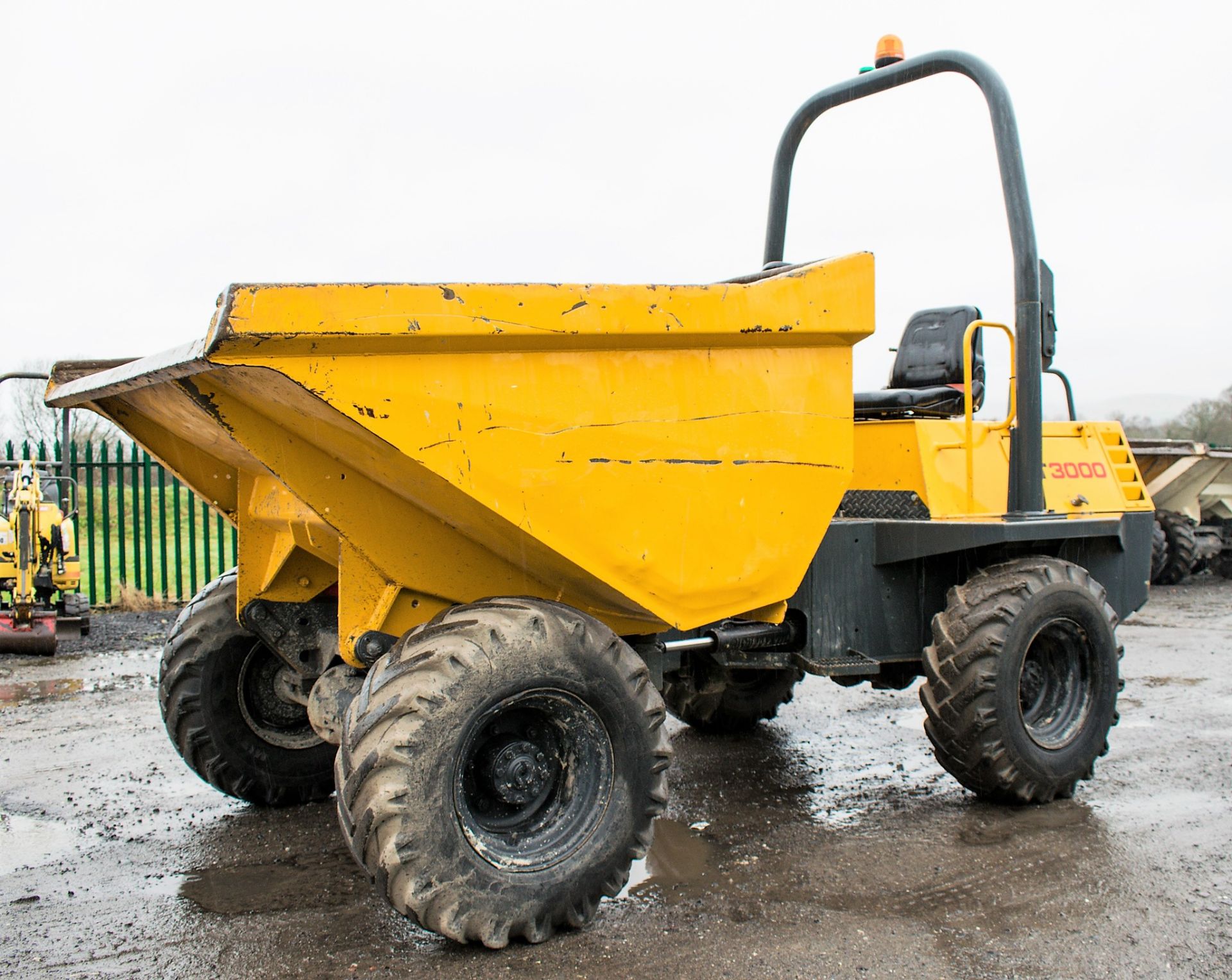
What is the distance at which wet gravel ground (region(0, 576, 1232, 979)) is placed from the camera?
2.99m

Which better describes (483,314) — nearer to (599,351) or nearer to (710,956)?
(599,351)

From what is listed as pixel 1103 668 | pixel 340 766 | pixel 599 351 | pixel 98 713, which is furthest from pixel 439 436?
pixel 98 713

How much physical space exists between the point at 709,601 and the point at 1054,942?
1.41 meters

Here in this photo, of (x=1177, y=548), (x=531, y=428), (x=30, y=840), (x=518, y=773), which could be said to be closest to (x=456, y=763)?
(x=518, y=773)

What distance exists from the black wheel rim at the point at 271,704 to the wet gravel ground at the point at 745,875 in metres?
0.29

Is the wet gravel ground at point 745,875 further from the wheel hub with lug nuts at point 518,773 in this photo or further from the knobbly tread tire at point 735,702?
the wheel hub with lug nuts at point 518,773

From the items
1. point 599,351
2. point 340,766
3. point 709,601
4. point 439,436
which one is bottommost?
point 340,766

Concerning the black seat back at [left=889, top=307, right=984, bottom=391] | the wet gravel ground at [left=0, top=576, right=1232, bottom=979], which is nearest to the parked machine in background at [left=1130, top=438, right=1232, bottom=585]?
the wet gravel ground at [left=0, top=576, right=1232, bottom=979]

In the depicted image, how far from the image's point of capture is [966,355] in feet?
14.3

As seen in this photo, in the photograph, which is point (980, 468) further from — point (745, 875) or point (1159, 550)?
point (1159, 550)

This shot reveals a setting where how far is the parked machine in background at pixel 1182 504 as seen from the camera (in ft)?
42.8

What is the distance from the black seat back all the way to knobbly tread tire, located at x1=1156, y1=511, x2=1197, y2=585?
30.1ft

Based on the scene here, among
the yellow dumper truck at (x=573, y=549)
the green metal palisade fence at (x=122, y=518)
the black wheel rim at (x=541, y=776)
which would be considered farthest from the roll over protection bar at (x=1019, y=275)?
the green metal palisade fence at (x=122, y=518)

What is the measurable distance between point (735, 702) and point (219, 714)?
97.6 inches
